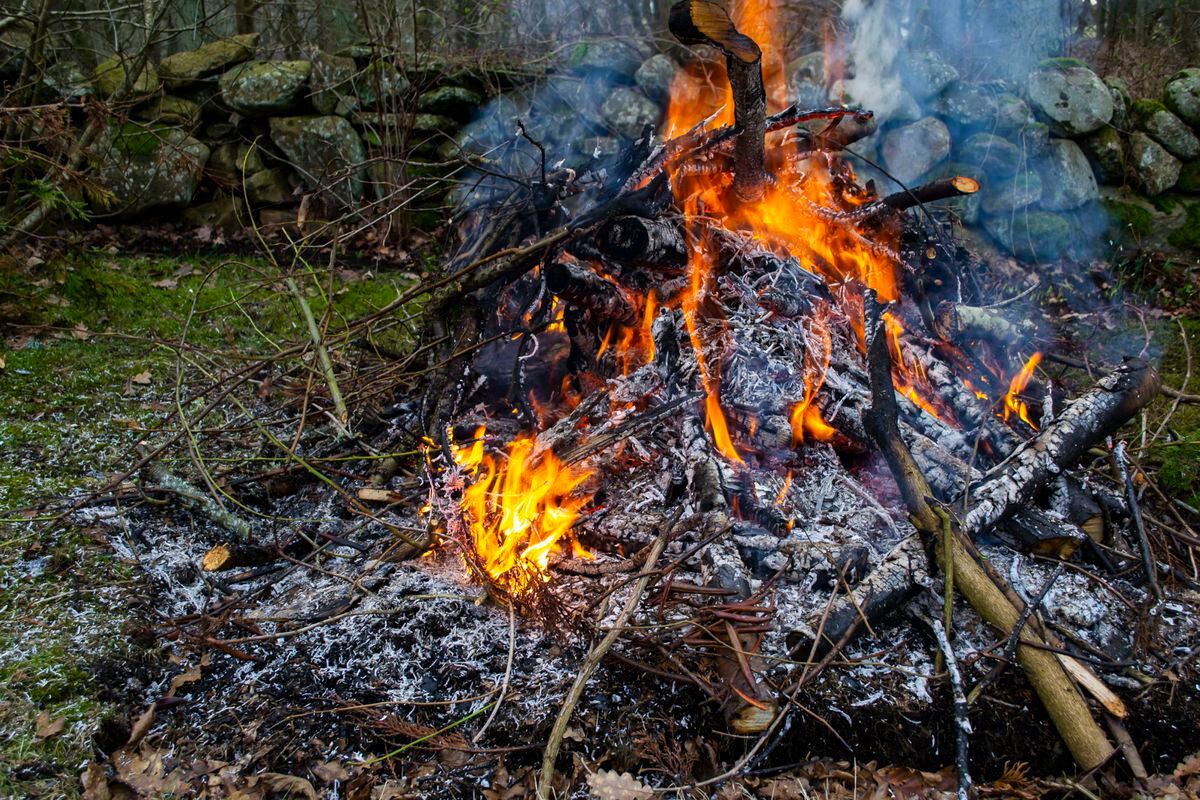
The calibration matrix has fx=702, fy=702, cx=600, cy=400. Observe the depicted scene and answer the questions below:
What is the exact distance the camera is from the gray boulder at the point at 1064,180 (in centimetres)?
682

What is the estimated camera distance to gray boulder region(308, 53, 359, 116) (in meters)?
8.00

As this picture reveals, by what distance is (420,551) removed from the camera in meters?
3.01

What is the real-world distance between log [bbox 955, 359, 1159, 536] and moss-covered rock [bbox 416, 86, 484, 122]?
23.9 feet

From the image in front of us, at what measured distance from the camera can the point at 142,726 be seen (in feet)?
7.26

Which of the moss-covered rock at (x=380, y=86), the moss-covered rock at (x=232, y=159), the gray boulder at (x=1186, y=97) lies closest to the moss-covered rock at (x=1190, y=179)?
the gray boulder at (x=1186, y=97)

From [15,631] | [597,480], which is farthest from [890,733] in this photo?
[15,631]

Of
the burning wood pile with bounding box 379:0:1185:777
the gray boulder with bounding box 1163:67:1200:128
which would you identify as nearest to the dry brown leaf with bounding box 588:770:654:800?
the burning wood pile with bounding box 379:0:1185:777

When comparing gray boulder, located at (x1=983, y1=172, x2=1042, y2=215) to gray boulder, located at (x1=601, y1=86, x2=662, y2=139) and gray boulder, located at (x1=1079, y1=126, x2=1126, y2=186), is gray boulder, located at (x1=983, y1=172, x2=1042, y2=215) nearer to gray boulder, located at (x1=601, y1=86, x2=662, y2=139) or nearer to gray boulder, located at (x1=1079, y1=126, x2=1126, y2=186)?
gray boulder, located at (x1=1079, y1=126, x2=1126, y2=186)

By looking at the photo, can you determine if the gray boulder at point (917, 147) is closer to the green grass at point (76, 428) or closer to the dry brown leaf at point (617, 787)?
the green grass at point (76, 428)

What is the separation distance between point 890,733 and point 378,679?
1.69m

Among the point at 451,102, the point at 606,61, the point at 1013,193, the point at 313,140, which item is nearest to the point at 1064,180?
the point at 1013,193

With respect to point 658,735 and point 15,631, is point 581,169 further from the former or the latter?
point 15,631

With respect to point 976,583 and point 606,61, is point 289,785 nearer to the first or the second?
point 976,583

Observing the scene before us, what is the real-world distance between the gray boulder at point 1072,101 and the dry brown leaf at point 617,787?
25.3 feet
